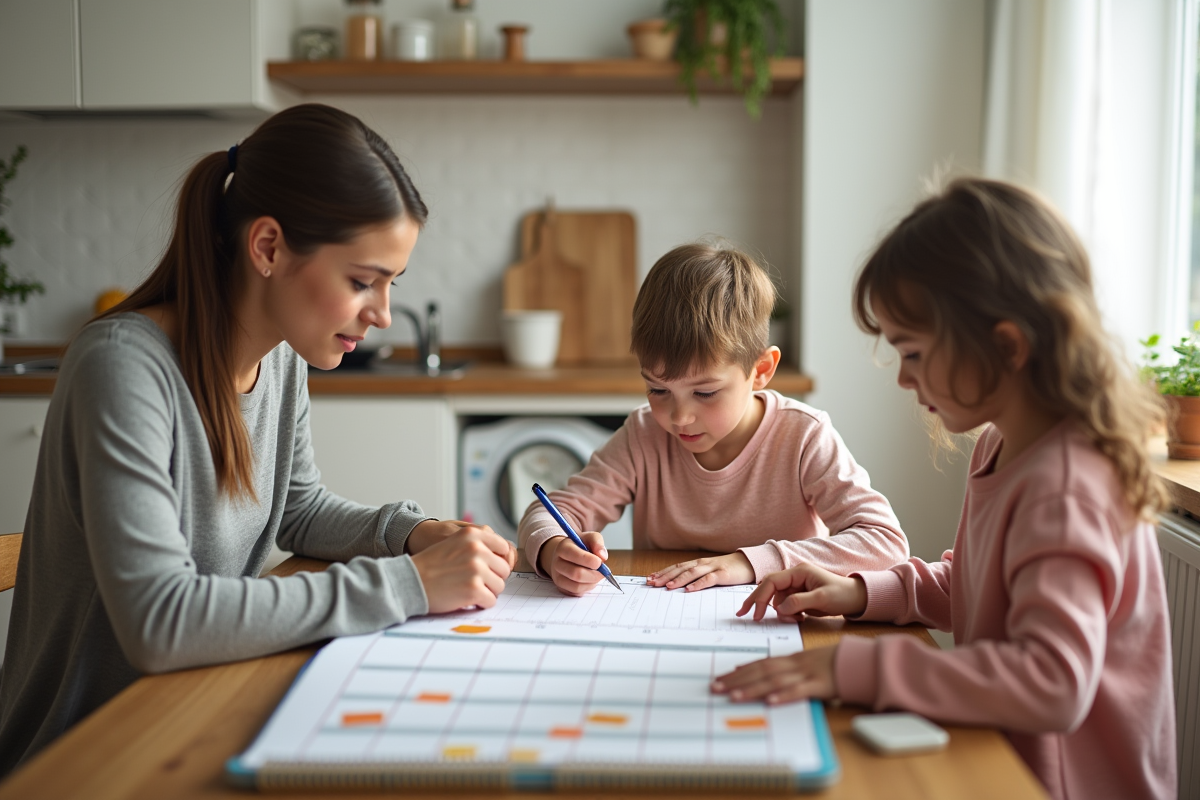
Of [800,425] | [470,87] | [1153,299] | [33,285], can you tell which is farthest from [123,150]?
[1153,299]

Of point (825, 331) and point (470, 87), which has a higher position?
point (470, 87)

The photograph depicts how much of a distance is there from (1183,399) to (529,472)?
1.76 meters

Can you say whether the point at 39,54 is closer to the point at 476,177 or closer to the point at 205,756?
the point at 476,177

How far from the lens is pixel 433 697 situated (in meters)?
0.88

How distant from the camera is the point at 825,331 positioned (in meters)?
3.08

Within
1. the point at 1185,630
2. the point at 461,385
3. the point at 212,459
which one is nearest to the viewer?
the point at 212,459

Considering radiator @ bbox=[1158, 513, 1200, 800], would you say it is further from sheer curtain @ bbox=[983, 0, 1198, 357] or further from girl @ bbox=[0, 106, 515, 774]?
girl @ bbox=[0, 106, 515, 774]

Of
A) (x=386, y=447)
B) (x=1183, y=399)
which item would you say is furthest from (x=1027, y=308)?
(x=386, y=447)

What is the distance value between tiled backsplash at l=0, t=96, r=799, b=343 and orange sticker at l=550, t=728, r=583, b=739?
283cm

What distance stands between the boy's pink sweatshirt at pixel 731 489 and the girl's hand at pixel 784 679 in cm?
56

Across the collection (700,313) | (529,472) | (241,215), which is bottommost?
(529,472)

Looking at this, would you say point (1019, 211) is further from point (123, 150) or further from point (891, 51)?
point (123, 150)

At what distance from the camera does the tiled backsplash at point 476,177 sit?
11.5 ft

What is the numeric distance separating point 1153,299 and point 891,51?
1.06 meters
